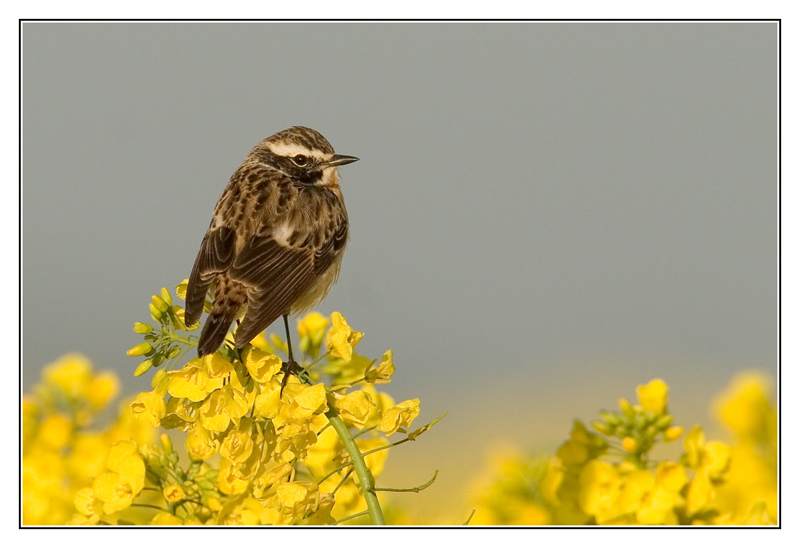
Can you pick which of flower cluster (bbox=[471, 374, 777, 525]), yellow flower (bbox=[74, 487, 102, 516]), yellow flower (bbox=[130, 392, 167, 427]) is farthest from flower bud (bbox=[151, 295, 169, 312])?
flower cluster (bbox=[471, 374, 777, 525])

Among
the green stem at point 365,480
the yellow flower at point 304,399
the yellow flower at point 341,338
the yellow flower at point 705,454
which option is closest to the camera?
the green stem at point 365,480

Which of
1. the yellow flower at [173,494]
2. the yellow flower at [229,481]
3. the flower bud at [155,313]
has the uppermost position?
the flower bud at [155,313]

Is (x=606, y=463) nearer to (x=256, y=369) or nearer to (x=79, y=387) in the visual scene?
(x=256, y=369)

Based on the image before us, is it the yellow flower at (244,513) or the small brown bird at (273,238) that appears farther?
the small brown bird at (273,238)

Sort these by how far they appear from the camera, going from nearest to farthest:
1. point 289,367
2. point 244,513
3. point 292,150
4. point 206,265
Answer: point 244,513, point 289,367, point 206,265, point 292,150

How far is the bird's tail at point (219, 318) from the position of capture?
2893 mm

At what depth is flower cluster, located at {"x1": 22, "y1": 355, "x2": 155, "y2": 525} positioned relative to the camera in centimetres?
337

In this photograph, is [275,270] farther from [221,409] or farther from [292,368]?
[221,409]

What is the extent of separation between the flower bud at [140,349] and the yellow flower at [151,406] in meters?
0.15

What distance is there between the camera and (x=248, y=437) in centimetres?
286

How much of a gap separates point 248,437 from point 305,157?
2350mm

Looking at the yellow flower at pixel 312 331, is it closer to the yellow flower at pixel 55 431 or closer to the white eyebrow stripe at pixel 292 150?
the yellow flower at pixel 55 431

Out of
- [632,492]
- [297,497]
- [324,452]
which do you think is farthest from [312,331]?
[632,492]

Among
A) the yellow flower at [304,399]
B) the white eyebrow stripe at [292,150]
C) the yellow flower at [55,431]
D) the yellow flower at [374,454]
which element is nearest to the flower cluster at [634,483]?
the yellow flower at [374,454]
